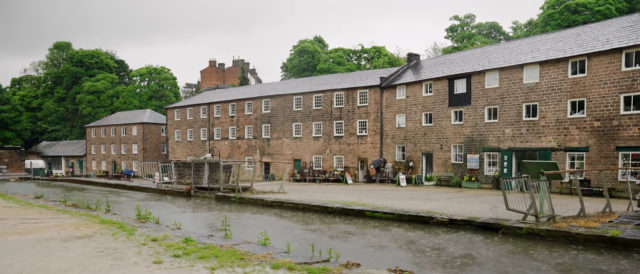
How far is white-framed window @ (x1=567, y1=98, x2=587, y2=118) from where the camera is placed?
20203 millimetres

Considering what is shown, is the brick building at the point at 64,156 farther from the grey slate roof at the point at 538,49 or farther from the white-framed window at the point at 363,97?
the grey slate roof at the point at 538,49

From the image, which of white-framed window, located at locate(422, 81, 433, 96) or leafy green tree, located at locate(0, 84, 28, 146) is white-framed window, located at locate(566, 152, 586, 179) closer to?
white-framed window, located at locate(422, 81, 433, 96)

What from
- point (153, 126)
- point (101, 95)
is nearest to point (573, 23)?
point (153, 126)

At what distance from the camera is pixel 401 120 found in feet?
92.8

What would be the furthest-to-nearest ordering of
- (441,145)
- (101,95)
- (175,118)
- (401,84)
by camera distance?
(101,95)
(175,118)
(401,84)
(441,145)

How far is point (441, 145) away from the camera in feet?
84.9

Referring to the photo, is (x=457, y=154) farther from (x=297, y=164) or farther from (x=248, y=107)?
(x=248, y=107)

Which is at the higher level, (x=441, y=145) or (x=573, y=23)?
(x=573, y=23)

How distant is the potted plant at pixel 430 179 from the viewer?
83.4 feet

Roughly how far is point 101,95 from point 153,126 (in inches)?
500

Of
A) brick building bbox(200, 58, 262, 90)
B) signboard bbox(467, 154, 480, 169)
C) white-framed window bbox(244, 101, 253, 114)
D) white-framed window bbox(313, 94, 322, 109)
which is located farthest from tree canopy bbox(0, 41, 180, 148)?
signboard bbox(467, 154, 480, 169)

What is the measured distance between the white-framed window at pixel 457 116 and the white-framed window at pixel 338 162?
877cm

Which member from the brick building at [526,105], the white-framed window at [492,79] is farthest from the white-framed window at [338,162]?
the white-framed window at [492,79]

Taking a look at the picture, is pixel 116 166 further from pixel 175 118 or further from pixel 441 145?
pixel 441 145
